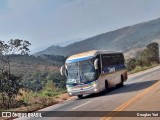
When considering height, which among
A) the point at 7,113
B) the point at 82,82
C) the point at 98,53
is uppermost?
the point at 98,53

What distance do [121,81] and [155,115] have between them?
54.7 feet

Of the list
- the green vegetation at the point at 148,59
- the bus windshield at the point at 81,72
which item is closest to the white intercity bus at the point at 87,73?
the bus windshield at the point at 81,72

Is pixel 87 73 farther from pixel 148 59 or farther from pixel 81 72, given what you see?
pixel 148 59

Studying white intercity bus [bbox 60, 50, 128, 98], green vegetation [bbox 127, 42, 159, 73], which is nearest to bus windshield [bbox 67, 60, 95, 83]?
white intercity bus [bbox 60, 50, 128, 98]

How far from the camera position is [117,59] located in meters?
29.5

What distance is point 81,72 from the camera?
935 inches

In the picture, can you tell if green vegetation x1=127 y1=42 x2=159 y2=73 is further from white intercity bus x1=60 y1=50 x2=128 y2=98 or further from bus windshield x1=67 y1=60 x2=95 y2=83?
bus windshield x1=67 y1=60 x2=95 y2=83

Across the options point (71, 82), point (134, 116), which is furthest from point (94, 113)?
point (71, 82)

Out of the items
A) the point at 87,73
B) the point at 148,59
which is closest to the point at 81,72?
the point at 87,73

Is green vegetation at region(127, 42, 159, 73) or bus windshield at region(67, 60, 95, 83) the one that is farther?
green vegetation at region(127, 42, 159, 73)

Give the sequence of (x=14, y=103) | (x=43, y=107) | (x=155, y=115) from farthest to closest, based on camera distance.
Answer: (x=14, y=103)
(x=43, y=107)
(x=155, y=115)

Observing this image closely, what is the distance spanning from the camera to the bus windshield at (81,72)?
77.5 feet

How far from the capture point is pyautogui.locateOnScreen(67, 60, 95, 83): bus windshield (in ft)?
77.5

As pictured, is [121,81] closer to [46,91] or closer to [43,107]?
[46,91]
